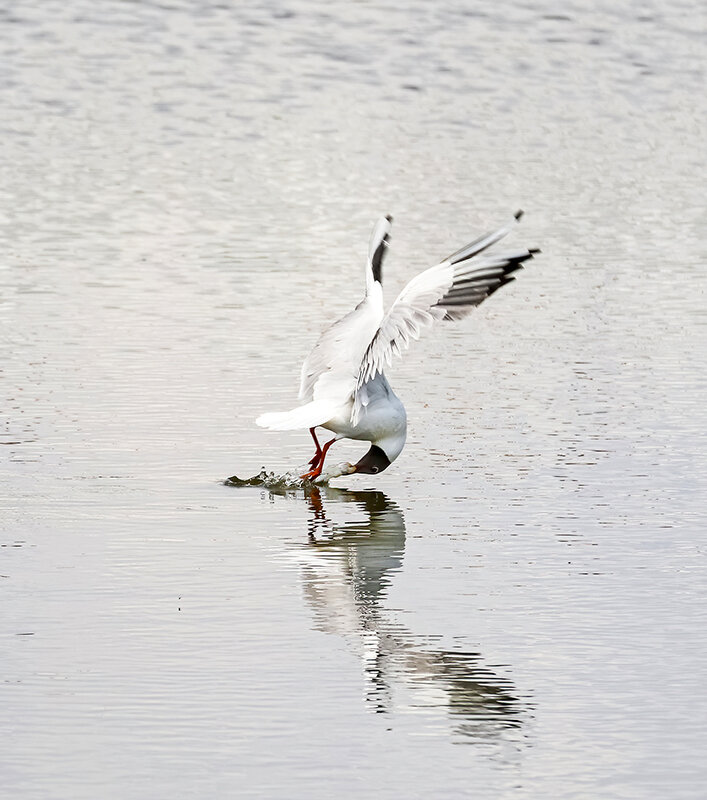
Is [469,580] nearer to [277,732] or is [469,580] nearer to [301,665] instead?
[301,665]

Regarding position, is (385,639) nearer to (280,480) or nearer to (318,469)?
(280,480)

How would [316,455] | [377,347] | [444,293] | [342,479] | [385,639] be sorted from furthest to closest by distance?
[342,479]
[316,455]
[377,347]
[444,293]
[385,639]

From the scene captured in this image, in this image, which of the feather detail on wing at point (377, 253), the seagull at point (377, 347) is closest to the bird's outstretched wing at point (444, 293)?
the seagull at point (377, 347)

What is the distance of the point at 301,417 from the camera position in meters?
8.67

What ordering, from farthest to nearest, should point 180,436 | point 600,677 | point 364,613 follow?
point 180,436, point 364,613, point 600,677

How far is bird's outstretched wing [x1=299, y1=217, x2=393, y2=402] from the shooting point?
29.8 feet

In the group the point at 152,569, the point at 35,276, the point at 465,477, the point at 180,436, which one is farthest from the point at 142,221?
the point at 152,569

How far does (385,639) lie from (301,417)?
2.48 m

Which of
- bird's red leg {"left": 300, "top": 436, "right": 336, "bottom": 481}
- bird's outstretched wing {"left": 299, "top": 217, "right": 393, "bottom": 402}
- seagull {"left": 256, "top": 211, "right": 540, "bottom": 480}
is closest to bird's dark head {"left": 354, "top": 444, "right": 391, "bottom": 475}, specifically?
seagull {"left": 256, "top": 211, "right": 540, "bottom": 480}

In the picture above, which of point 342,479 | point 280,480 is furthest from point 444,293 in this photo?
point 342,479

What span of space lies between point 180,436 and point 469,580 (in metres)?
2.77

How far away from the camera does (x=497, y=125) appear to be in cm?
2117

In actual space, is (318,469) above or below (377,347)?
below

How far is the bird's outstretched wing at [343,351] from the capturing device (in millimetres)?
9094
